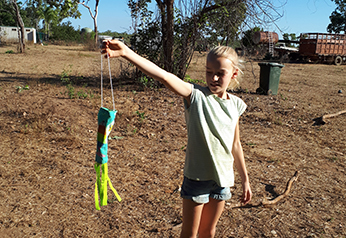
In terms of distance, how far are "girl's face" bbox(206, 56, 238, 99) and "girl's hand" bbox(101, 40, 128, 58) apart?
0.53 metres

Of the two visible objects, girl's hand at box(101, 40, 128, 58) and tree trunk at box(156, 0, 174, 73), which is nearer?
girl's hand at box(101, 40, 128, 58)

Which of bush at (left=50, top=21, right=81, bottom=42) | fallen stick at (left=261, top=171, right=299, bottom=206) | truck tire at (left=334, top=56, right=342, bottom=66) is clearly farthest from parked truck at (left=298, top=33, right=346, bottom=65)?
bush at (left=50, top=21, right=81, bottom=42)

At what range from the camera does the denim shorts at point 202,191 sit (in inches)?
72.9

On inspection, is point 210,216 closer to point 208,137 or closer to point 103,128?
point 208,137

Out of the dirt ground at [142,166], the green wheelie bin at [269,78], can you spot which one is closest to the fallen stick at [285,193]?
the dirt ground at [142,166]

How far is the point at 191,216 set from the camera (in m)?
1.91

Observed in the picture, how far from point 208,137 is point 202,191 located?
1.11 ft

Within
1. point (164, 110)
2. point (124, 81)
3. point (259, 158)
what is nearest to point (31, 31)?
point (124, 81)

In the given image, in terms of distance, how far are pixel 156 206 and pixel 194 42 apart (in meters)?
5.69

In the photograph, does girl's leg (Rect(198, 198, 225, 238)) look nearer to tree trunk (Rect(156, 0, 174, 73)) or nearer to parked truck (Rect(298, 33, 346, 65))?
tree trunk (Rect(156, 0, 174, 73))

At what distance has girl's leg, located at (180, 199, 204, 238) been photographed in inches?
74.1

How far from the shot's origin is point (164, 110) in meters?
6.84

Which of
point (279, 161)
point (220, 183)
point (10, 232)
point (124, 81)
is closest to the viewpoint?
point (220, 183)

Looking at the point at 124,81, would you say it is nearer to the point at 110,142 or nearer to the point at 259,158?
the point at 110,142
